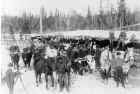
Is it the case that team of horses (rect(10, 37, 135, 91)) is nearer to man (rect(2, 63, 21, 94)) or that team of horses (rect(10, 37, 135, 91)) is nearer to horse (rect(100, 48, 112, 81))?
horse (rect(100, 48, 112, 81))

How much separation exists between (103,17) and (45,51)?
772 mm

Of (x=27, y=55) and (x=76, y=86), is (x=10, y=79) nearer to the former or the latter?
(x=27, y=55)

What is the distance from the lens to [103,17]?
248 centimetres

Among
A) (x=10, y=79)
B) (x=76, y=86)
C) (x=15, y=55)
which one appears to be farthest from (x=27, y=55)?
(x=76, y=86)

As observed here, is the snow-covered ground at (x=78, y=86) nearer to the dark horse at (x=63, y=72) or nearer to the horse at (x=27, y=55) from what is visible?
the dark horse at (x=63, y=72)

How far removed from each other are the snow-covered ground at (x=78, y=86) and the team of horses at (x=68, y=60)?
0.19 feet

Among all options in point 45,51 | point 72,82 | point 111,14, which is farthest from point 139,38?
point 45,51

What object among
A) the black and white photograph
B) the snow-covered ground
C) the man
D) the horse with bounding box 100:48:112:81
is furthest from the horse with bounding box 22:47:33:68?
the horse with bounding box 100:48:112:81

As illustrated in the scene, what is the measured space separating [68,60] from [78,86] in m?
0.31

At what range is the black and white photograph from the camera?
7.08 ft

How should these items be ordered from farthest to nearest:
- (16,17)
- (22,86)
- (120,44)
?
(120,44) < (16,17) < (22,86)

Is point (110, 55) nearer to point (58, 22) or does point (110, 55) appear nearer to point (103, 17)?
point (103, 17)

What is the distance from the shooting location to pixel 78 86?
2178 millimetres

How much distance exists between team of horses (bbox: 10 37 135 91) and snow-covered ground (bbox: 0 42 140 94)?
0.19 feet
